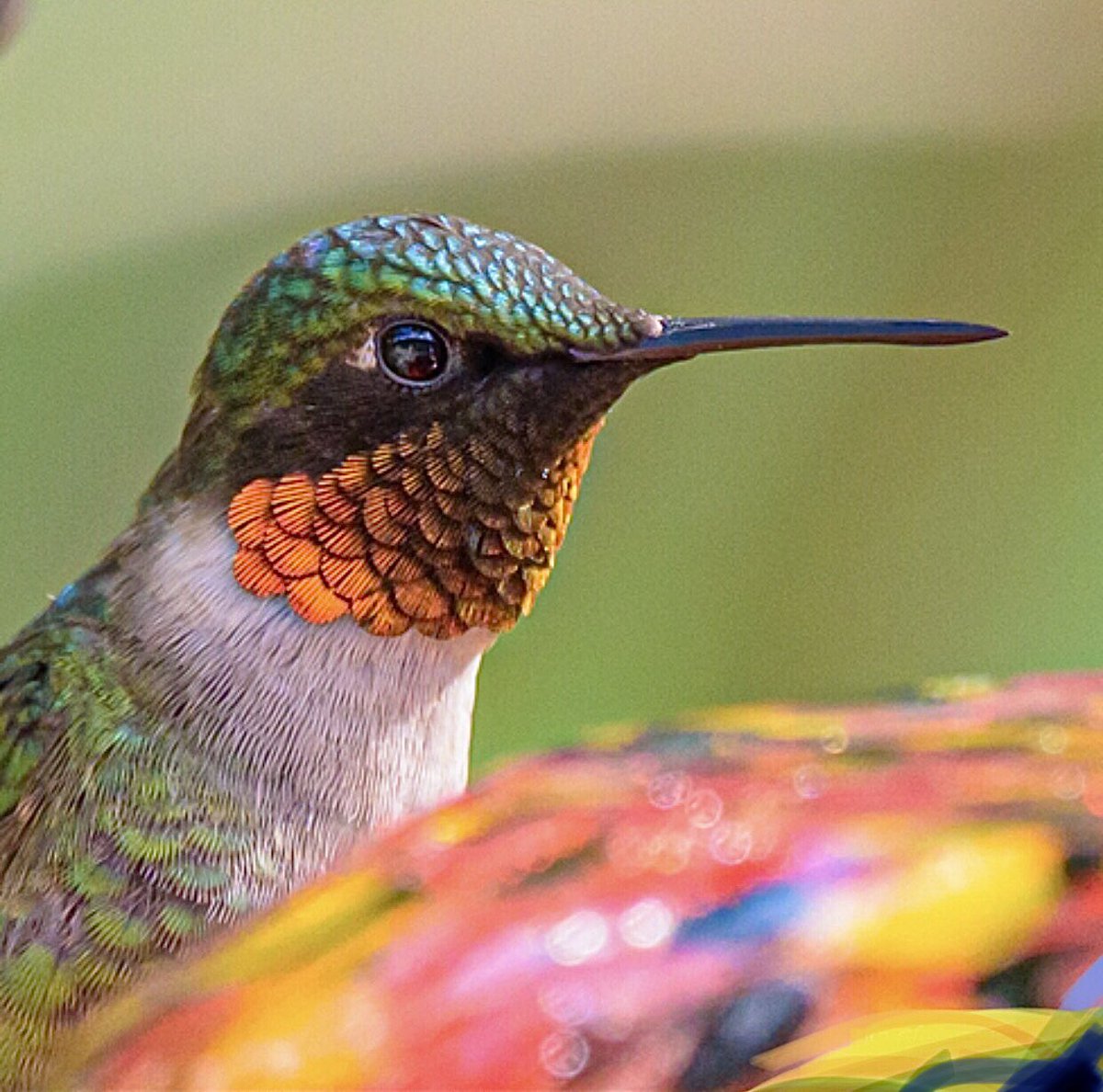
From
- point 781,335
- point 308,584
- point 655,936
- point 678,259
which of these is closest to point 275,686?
point 308,584

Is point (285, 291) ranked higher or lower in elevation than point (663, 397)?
higher

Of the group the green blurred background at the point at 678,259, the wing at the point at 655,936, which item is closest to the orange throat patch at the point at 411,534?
the wing at the point at 655,936

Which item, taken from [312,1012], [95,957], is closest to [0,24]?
[95,957]

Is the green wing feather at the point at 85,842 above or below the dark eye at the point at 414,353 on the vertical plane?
below

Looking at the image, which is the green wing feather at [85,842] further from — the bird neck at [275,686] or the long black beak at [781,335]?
the long black beak at [781,335]

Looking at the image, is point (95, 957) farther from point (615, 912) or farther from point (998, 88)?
point (998, 88)

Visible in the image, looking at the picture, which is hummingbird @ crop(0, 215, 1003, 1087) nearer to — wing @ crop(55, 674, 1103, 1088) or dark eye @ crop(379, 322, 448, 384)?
dark eye @ crop(379, 322, 448, 384)
